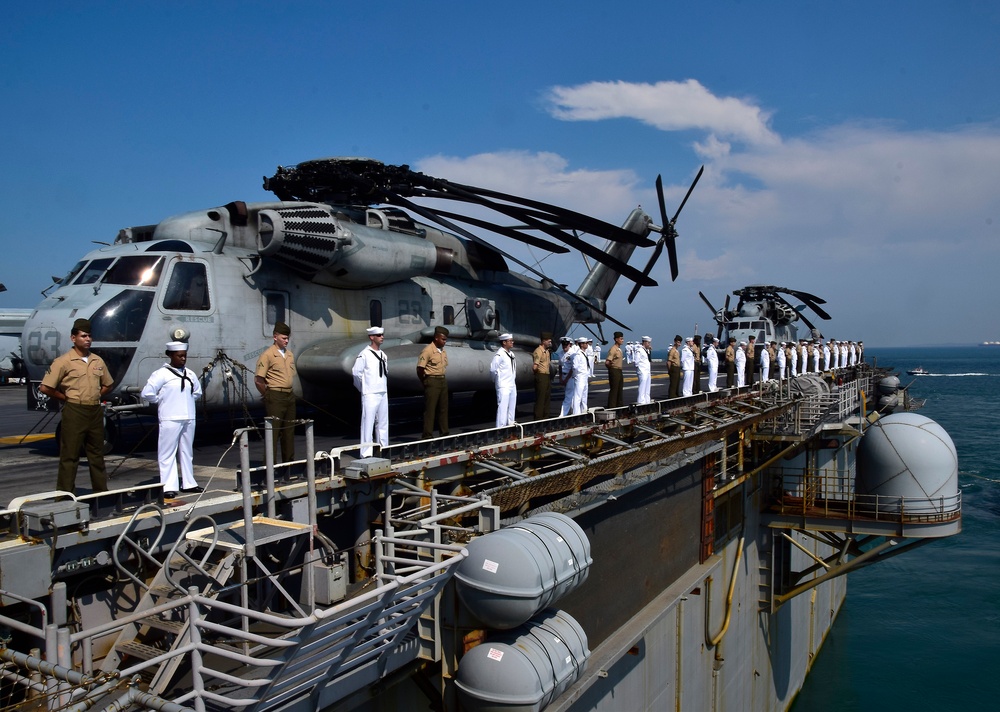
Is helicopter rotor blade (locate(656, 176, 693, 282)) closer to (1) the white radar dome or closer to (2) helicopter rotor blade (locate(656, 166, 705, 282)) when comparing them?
(2) helicopter rotor blade (locate(656, 166, 705, 282))

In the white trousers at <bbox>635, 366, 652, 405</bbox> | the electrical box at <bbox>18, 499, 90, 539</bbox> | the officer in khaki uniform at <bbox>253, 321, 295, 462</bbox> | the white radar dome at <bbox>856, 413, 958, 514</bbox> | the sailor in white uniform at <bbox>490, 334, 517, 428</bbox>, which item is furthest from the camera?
the white trousers at <bbox>635, 366, 652, 405</bbox>

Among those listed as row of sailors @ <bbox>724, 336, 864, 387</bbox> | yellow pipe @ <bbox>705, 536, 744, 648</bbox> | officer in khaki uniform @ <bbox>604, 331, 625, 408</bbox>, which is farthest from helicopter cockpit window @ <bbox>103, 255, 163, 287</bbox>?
row of sailors @ <bbox>724, 336, 864, 387</bbox>

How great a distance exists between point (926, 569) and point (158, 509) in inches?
1097

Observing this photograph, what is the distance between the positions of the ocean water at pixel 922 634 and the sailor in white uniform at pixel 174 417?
711 inches

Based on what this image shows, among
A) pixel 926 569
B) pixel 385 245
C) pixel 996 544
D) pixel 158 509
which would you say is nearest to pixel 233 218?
pixel 385 245

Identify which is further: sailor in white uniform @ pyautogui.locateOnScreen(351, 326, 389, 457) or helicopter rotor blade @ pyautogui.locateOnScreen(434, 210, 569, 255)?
helicopter rotor blade @ pyautogui.locateOnScreen(434, 210, 569, 255)

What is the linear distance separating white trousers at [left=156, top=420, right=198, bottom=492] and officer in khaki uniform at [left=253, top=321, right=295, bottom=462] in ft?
3.55

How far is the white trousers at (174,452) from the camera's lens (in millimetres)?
6637

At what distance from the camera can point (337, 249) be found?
11164 mm

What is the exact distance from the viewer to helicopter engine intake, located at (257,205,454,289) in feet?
34.5

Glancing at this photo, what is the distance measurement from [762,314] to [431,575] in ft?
101

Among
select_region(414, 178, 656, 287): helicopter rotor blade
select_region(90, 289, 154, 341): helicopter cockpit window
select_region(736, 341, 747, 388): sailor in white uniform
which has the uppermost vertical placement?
select_region(414, 178, 656, 287): helicopter rotor blade

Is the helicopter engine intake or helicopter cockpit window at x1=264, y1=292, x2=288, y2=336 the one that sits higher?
the helicopter engine intake

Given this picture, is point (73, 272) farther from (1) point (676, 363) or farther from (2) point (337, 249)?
(1) point (676, 363)
